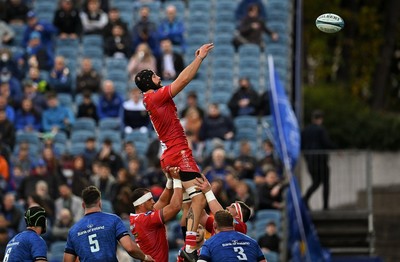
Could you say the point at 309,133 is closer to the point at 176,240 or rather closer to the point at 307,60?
the point at 176,240

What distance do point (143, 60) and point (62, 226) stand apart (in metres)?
5.78

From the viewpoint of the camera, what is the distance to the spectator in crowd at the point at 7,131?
2900cm

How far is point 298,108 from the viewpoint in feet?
101

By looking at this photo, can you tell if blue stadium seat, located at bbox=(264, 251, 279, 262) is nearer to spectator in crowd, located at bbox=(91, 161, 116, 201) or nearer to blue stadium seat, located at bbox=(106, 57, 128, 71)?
spectator in crowd, located at bbox=(91, 161, 116, 201)

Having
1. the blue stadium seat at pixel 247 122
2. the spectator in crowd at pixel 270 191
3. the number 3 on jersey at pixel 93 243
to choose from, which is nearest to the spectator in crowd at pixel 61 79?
the blue stadium seat at pixel 247 122

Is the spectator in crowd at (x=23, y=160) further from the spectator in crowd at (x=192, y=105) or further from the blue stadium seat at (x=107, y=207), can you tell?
the spectator in crowd at (x=192, y=105)

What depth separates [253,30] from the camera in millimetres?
31906

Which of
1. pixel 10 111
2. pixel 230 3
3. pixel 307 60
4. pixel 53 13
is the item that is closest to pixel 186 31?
pixel 230 3

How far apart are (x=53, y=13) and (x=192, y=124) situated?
673 centimetres

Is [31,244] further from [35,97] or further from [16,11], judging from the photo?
[16,11]

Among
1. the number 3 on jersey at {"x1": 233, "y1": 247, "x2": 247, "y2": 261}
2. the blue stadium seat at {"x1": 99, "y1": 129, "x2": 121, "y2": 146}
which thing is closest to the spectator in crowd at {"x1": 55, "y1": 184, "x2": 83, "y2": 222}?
the blue stadium seat at {"x1": 99, "y1": 129, "x2": 121, "y2": 146}

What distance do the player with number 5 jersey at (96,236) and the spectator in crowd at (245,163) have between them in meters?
9.99

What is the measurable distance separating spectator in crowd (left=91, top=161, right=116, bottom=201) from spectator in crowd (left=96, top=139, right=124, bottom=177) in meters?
0.41

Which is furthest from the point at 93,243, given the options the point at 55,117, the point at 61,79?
the point at 61,79
